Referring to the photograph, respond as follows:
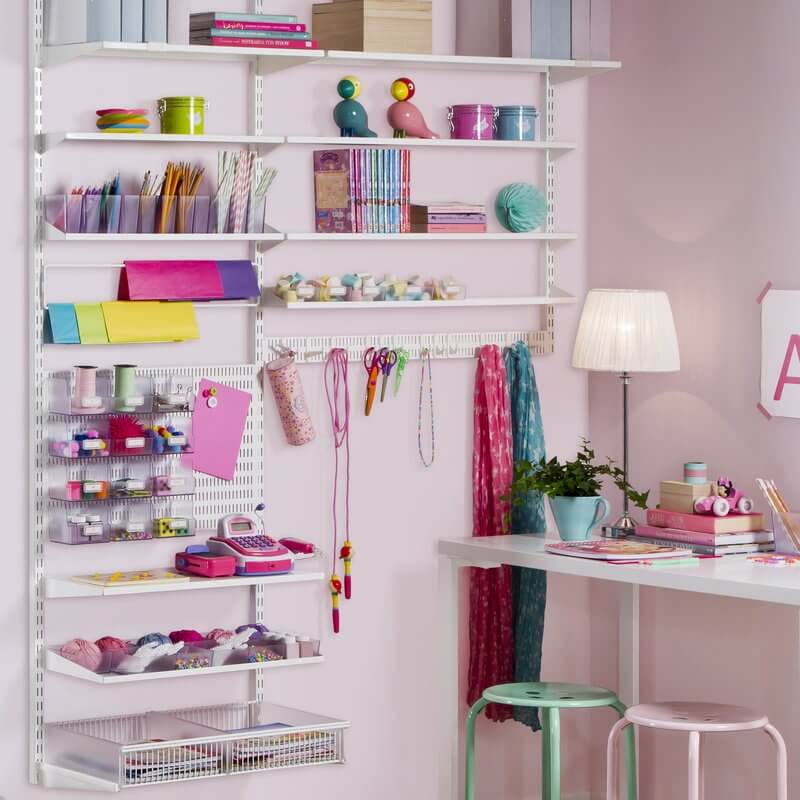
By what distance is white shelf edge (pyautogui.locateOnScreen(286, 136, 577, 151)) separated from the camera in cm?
388

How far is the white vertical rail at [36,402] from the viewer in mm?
3689

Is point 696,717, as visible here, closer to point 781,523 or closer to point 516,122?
point 781,523

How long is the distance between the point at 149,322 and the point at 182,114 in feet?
1.61

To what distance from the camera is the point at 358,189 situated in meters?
3.99

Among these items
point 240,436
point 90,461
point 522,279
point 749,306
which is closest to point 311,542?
point 240,436

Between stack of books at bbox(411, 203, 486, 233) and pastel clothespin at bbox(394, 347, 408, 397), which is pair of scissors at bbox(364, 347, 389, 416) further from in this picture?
stack of books at bbox(411, 203, 486, 233)

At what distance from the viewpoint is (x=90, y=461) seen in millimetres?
3717

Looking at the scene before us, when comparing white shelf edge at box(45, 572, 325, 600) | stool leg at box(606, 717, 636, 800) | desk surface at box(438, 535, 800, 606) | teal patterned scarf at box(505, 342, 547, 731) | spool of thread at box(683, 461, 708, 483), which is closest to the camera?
desk surface at box(438, 535, 800, 606)

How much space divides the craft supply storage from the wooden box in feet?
0.15

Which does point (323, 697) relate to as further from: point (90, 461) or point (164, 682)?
point (90, 461)

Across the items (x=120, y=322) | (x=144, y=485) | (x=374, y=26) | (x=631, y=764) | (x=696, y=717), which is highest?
(x=374, y=26)

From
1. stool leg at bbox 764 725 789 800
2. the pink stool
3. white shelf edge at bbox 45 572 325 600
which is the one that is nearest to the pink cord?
white shelf edge at bbox 45 572 325 600

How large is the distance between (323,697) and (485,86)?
1.65 meters

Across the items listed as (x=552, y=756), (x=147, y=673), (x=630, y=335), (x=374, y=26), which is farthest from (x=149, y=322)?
(x=552, y=756)
